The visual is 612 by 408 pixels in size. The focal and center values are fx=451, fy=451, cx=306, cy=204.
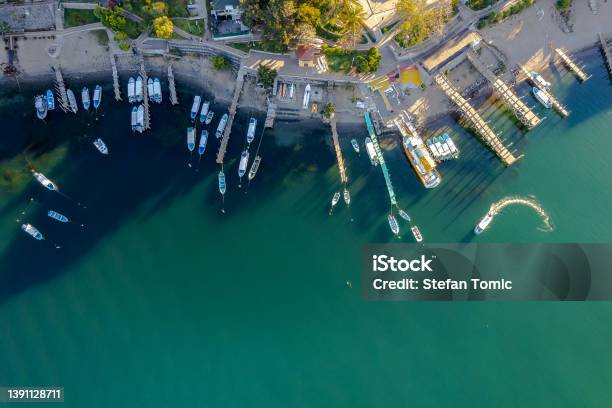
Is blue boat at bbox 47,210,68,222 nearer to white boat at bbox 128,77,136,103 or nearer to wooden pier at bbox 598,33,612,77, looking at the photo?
white boat at bbox 128,77,136,103

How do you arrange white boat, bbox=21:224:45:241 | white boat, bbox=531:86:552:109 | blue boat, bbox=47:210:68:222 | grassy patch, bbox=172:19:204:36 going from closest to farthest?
white boat, bbox=21:224:45:241 → grassy patch, bbox=172:19:204:36 → blue boat, bbox=47:210:68:222 → white boat, bbox=531:86:552:109

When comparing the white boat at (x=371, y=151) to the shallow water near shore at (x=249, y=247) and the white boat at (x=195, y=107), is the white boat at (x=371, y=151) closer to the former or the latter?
the shallow water near shore at (x=249, y=247)

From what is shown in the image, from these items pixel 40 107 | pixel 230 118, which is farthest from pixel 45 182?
pixel 230 118

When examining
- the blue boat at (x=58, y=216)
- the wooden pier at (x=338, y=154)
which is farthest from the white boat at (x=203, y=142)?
the blue boat at (x=58, y=216)

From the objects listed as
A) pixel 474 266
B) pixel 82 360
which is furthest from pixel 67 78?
pixel 474 266

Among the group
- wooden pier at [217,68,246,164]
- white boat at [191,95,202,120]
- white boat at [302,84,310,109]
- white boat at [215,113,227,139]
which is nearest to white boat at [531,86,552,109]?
white boat at [302,84,310,109]

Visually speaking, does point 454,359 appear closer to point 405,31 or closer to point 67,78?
point 405,31

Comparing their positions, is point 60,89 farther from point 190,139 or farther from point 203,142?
point 203,142
